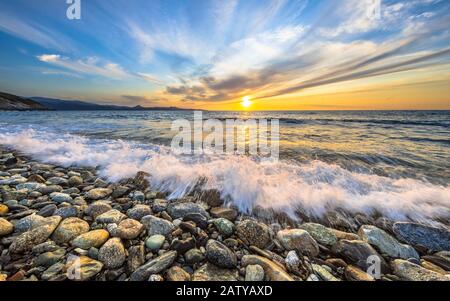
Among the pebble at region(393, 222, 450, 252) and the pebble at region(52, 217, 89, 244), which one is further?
the pebble at region(393, 222, 450, 252)


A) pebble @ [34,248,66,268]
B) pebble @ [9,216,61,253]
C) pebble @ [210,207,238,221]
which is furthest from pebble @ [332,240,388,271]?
pebble @ [9,216,61,253]

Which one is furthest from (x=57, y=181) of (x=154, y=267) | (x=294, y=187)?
(x=294, y=187)

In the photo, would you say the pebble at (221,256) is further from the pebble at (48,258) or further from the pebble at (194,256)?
the pebble at (48,258)

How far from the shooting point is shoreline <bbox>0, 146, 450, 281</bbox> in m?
1.92

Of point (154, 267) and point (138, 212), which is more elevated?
point (138, 212)

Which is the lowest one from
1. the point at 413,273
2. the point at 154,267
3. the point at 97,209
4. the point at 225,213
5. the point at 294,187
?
the point at 413,273

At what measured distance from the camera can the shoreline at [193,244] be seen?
1917 millimetres

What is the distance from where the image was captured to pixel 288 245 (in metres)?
2.31

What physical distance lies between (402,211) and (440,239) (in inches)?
30.1

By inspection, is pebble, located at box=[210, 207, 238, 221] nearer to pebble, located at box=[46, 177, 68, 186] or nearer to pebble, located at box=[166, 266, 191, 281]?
pebble, located at box=[166, 266, 191, 281]

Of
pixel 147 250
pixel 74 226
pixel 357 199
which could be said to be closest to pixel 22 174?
pixel 74 226

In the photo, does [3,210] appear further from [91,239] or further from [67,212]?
[91,239]

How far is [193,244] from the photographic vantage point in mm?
2258

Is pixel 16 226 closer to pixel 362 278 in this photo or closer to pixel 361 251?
pixel 362 278
